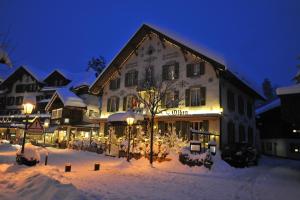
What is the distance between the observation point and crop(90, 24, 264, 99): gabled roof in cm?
2335

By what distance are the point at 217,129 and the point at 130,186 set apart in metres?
13.6

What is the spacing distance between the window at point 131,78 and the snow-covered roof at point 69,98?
13.4m

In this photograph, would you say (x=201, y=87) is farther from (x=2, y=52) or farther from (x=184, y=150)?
(x=2, y=52)

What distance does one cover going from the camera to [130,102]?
29.9 m

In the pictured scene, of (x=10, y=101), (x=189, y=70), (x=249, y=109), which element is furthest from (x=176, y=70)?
(x=10, y=101)

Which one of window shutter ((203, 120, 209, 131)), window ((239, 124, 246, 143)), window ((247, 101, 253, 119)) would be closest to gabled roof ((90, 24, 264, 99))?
window ((247, 101, 253, 119))

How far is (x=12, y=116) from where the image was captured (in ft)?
172

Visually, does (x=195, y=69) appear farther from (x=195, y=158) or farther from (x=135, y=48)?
(x=195, y=158)

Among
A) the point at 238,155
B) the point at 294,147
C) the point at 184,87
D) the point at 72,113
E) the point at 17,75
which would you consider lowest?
the point at 238,155

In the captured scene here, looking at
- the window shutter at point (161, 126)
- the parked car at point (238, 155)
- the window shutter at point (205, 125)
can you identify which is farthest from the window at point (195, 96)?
the parked car at point (238, 155)

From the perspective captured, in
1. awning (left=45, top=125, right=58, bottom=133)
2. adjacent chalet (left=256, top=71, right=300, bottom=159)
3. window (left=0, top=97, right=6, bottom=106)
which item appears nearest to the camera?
adjacent chalet (left=256, top=71, right=300, bottom=159)

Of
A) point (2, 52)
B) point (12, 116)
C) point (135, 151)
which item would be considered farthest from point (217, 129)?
point (12, 116)

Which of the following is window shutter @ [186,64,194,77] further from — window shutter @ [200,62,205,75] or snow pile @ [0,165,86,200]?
snow pile @ [0,165,86,200]

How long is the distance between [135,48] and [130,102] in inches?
232
